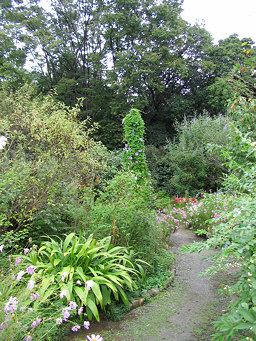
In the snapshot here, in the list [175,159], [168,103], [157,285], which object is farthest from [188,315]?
[168,103]

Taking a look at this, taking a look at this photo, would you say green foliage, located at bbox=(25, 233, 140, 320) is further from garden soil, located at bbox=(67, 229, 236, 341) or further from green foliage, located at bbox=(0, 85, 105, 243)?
green foliage, located at bbox=(0, 85, 105, 243)

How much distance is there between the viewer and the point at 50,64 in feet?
58.3

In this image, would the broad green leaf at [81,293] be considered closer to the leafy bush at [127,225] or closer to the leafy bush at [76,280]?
the leafy bush at [76,280]

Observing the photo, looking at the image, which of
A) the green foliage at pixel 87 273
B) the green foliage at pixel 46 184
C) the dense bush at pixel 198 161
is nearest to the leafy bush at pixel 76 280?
the green foliage at pixel 87 273

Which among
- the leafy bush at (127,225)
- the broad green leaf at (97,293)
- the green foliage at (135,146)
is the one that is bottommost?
the broad green leaf at (97,293)

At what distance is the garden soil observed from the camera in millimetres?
2387

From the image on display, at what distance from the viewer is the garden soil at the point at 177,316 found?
7.83 ft

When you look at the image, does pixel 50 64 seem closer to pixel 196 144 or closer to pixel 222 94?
pixel 222 94

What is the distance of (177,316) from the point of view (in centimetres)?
271

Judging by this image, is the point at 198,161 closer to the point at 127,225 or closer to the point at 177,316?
the point at 127,225

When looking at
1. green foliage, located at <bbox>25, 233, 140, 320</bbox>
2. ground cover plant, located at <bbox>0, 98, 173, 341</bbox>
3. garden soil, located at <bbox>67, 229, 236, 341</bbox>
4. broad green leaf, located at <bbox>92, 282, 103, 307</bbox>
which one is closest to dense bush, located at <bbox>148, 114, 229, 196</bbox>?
ground cover plant, located at <bbox>0, 98, 173, 341</bbox>

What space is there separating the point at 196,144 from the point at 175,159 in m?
0.98

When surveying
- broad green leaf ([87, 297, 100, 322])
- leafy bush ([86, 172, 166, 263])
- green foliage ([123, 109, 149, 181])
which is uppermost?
green foliage ([123, 109, 149, 181])

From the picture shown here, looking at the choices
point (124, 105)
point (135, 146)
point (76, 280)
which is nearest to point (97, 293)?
point (76, 280)
